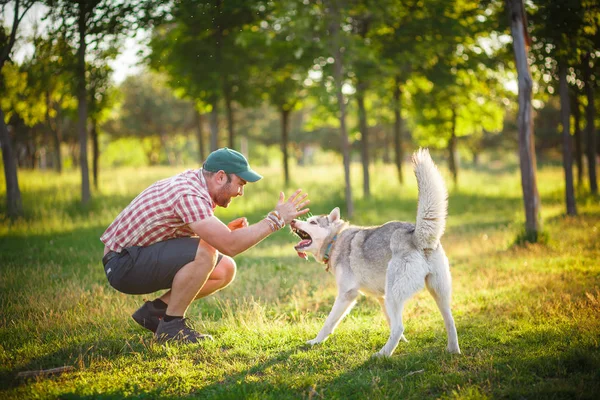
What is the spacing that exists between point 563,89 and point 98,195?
616 inches

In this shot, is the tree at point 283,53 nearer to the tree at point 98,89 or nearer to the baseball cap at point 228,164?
the tree at point 98,89

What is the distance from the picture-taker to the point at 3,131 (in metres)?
10.2

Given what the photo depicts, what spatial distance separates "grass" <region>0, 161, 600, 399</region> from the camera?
3803 millimetres

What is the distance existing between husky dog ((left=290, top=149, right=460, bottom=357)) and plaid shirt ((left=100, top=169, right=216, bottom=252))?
1.69 m

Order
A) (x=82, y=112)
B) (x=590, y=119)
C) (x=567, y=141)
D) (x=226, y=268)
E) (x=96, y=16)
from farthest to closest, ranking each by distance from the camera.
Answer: (x=590, y=119), (x=567, y=141), (x=82, y=112), (x=96, y=16), (x=226, y=268)

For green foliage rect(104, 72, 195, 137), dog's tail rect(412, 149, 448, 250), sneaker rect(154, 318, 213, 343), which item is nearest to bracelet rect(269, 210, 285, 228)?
dog's tail rect(412, 149, 448, 250)

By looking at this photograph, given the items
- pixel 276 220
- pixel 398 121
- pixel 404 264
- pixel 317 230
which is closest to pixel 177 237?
pixel 276 220

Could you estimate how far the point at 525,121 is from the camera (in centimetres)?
1016

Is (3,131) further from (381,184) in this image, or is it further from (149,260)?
(381,184)

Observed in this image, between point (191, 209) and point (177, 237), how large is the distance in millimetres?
713

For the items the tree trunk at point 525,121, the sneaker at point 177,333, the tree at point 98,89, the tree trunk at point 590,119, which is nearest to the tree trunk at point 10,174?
the tree at point 98,89

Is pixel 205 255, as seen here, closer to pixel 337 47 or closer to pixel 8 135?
pixel 8 135

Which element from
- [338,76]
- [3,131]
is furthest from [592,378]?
[3,131]

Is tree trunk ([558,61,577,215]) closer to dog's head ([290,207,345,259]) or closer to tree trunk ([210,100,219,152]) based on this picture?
tree trunk ([210,100,219,152])
